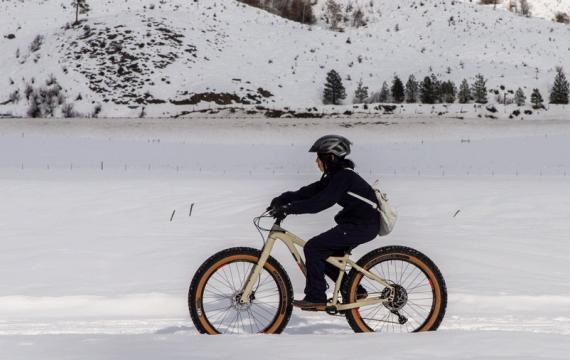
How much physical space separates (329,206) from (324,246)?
295 mm

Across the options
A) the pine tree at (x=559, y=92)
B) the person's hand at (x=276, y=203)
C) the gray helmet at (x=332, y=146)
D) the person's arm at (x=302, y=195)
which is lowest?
the person's hand at (x=276, y=203)

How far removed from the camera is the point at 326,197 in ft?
17.1

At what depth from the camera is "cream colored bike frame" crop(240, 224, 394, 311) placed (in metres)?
5.38

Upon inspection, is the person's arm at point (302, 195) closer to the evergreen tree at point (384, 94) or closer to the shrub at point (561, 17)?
the evergreen tree at point (384, 94)

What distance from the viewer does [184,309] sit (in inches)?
284

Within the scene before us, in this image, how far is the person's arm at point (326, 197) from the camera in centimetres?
520

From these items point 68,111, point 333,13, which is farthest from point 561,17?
point 68,111

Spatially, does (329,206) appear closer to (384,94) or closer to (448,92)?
(448,92)

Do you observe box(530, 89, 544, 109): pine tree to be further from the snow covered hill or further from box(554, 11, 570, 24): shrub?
box(554, 11, 570, 24): shrub

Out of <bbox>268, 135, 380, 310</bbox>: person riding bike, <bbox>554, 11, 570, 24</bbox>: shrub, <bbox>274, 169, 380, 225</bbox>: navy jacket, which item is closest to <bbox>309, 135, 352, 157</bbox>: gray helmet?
<bbox>268, 135, 380, 310</bbox>: person riding bike

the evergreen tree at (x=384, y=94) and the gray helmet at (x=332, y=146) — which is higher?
the evergreen tree at (x=384, y=94)

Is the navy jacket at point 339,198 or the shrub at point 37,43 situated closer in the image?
the navy jacket at point 339,198

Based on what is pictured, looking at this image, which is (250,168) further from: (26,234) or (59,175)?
(26,234)

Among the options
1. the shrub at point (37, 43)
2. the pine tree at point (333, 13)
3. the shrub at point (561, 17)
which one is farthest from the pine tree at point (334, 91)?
the shrub at point (561, 17)
